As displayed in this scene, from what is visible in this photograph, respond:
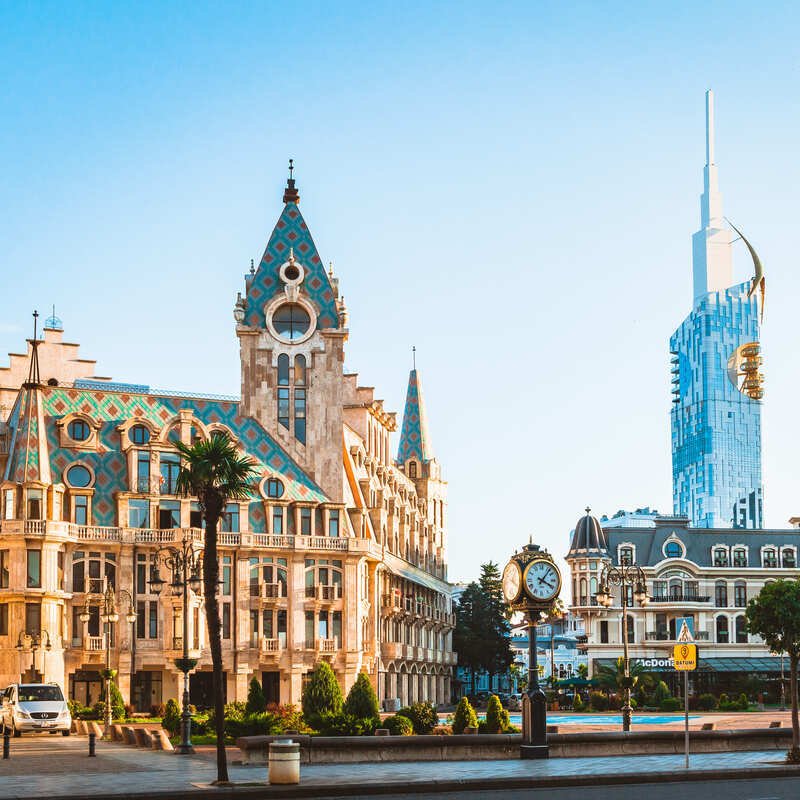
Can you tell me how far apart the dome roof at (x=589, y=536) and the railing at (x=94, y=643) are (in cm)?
5122

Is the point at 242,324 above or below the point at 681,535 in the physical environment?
above

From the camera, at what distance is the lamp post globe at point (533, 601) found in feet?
115

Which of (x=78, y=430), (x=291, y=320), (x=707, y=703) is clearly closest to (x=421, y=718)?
(x=78, y=430)

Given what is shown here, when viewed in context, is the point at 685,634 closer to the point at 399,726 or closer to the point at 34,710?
the point at 399,726

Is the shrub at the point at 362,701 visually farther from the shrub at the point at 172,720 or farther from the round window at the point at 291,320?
the round window at the point at 291,320

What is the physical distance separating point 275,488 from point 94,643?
14.2 metres

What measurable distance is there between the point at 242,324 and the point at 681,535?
156 feet

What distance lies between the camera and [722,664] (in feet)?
358

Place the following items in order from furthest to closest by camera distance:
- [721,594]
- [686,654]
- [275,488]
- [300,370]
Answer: [721,594] → [300,370] → [275,488] → [686,654]

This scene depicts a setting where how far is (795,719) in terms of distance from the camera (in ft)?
116

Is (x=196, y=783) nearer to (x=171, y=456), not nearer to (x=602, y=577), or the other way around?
(x=171, y=456)

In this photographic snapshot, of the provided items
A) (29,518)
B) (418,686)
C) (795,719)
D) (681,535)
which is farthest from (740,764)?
(681,535)

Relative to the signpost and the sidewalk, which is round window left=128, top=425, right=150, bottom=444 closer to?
the sidewalk

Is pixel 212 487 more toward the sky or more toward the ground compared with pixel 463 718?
more toward the sky
